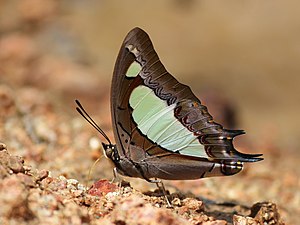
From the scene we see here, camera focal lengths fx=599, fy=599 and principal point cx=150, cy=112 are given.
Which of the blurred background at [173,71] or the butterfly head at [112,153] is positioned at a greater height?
the blurred background at [173,71]

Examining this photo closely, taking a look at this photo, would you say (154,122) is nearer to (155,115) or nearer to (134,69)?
(155,115)

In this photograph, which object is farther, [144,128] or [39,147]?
[39,147]

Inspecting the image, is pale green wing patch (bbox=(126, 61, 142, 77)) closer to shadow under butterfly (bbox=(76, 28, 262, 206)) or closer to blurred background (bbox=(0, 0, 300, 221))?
shadow under butterfly (bbox=(76, 28, 262, 206))

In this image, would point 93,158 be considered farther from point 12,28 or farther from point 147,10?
point 147,10

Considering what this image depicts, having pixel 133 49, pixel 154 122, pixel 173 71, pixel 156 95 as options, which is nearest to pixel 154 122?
pixel 154 122

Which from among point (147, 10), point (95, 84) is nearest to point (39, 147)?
point (95, 84)

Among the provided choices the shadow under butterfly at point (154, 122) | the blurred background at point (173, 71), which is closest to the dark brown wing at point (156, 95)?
the shadow under butterfly at point (154, 122)

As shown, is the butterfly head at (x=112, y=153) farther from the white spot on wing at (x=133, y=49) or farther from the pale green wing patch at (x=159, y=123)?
the white spot on wing at (x=133, y=49)

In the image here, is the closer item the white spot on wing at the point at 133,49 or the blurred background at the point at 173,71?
the white spot on wing at the point at 133,49
